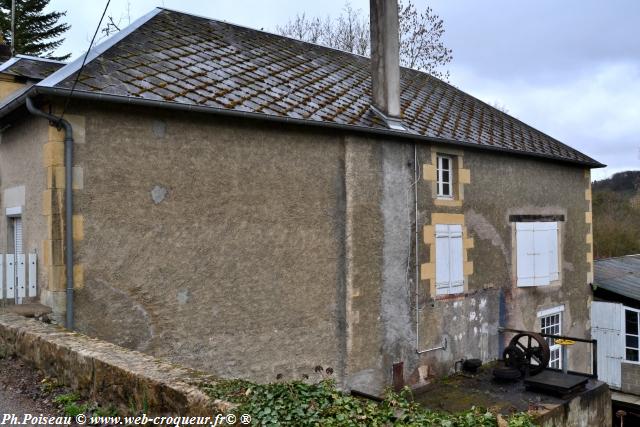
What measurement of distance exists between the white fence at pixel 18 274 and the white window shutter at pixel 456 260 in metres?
6.36

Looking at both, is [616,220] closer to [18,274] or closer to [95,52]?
[95,52]

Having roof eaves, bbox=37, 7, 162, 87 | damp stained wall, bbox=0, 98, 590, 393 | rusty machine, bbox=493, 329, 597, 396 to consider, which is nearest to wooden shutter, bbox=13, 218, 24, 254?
damp stained wall, bbox=0, 98, 590, 393

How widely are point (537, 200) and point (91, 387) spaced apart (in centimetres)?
958

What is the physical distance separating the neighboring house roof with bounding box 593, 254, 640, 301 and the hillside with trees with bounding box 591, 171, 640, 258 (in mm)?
10446

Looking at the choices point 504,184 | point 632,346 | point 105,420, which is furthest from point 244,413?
point 632,346

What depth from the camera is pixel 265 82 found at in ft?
25.5

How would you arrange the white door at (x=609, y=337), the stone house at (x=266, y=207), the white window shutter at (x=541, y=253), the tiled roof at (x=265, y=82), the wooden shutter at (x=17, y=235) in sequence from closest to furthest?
the stone house at (x=266, y=207) < the tiled roof at (x=265, y=82) < the wooden shutter at (x=17, y=235) < the white window shutter at (x=541, y=253) < the white door at (x=609, y=337)

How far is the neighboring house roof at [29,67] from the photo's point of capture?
7109 millimetres

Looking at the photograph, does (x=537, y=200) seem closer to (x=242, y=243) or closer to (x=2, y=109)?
(x=242, y=243)

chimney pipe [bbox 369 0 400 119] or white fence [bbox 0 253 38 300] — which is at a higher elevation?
chimney pipe [bbox 369 0 400 119]

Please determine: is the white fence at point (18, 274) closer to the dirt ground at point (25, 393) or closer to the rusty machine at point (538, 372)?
the dirt ground at point (25, 393)

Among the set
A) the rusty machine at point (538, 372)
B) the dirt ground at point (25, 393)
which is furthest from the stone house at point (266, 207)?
the dirt ground at point (25, 393)

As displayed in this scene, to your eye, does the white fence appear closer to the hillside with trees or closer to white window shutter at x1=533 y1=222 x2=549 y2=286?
white window shutter at x1=533 y1=222 x2=549 y2=286

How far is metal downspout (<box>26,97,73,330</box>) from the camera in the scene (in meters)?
5.47
